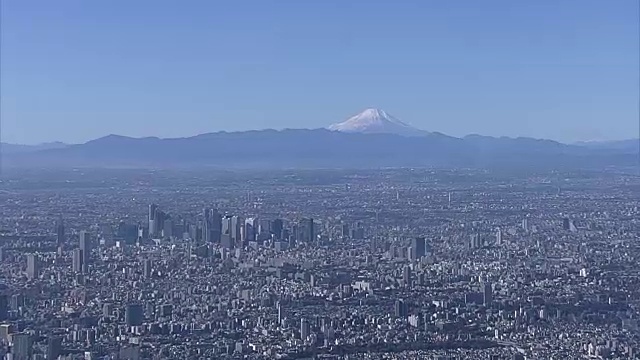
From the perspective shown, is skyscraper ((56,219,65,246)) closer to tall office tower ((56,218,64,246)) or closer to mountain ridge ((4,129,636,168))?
tall office tower ((56,218,64,246))

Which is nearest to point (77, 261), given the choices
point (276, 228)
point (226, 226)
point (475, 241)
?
point (226, 226)

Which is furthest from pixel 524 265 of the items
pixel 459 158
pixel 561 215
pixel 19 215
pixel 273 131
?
pixel 273 131

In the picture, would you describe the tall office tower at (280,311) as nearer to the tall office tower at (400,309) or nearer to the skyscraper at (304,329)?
the skyscraper at (304,329)


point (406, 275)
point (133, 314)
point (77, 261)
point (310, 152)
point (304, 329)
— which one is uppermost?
point (310, 152)

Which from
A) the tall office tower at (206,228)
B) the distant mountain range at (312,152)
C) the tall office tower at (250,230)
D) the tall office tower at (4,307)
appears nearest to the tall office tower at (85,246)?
the tall office tower at (206,228)

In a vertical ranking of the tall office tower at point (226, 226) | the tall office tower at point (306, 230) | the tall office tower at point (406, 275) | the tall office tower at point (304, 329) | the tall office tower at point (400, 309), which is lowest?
the tall office tower at point (304, 329)

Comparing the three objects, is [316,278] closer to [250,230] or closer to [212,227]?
[250,230]
